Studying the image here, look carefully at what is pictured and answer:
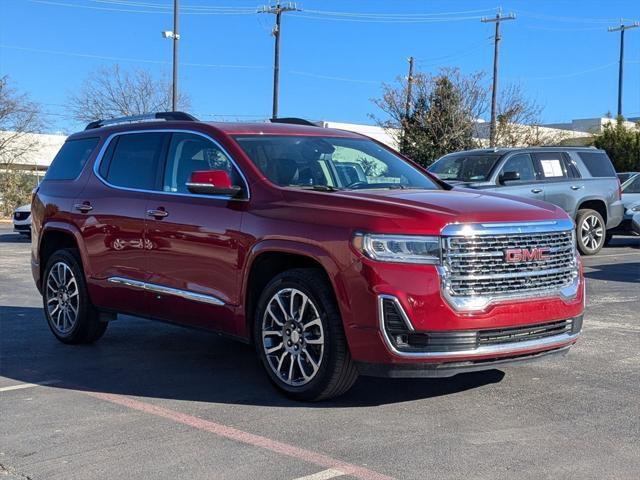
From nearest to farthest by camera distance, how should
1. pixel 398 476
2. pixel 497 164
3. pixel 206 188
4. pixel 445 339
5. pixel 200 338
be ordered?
pixel 398 476
pixel 445 339
pixel 206 188
pixel 200 338
pixel 497 164

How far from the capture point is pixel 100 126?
25.6ft

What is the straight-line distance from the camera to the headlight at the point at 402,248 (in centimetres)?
489

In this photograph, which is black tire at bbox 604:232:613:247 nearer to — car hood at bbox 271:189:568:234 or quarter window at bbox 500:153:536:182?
quarter window at bbox 500:153:536:182

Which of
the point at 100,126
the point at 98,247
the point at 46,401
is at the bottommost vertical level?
the point at 46,401

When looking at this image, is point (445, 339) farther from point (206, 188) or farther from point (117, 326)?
point (117, 326)

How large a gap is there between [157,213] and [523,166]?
9.10 m

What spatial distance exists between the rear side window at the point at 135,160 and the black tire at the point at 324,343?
1806mm

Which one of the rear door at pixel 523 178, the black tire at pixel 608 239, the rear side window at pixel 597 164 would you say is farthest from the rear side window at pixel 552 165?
the black tire at pixel 608 239

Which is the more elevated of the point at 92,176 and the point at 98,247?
the point at 92,176

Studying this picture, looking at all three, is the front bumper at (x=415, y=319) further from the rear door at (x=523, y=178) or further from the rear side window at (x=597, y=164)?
the rear side window at (x=597, y=164)

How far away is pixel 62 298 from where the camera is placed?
7512mm

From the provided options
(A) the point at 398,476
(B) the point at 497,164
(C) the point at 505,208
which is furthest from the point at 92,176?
(B) the point at 497,164

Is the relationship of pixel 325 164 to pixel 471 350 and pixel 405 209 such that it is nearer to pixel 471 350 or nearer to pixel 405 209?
pixel 405 209

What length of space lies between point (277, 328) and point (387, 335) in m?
0.93
